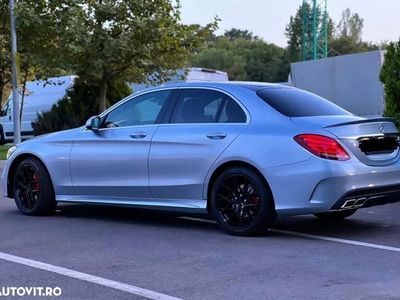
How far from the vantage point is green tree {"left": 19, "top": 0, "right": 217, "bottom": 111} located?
851 inches

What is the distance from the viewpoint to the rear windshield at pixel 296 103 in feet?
23.5

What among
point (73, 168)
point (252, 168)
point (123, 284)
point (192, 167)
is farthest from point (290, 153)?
point (73, 168)

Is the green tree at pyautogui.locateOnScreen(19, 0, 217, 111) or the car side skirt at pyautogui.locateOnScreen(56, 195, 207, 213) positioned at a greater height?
the green tree at pyautogui.locateOnScreen(19, 0, 217, 111)

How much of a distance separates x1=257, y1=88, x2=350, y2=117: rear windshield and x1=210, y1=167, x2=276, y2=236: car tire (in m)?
0.79

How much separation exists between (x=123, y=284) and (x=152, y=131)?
2744 mm

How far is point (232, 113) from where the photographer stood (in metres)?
7.29

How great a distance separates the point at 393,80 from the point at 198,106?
4974mm

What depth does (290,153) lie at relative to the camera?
6.70 m

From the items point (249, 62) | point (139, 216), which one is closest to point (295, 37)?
point (249, 62)

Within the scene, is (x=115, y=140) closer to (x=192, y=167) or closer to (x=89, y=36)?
(x=192, y=167)

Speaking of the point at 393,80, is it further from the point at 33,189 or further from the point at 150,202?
the point at 33,189

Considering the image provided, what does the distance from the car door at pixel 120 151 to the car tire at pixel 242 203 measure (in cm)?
97

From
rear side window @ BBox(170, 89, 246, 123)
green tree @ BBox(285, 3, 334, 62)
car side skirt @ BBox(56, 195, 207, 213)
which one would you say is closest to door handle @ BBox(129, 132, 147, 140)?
rear side window @ BBox(170, 89, 246, 123)

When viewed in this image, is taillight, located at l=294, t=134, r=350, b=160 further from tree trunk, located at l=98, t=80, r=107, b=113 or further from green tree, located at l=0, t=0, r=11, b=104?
green tree, located at l=0, t=0, r=11, b=104
